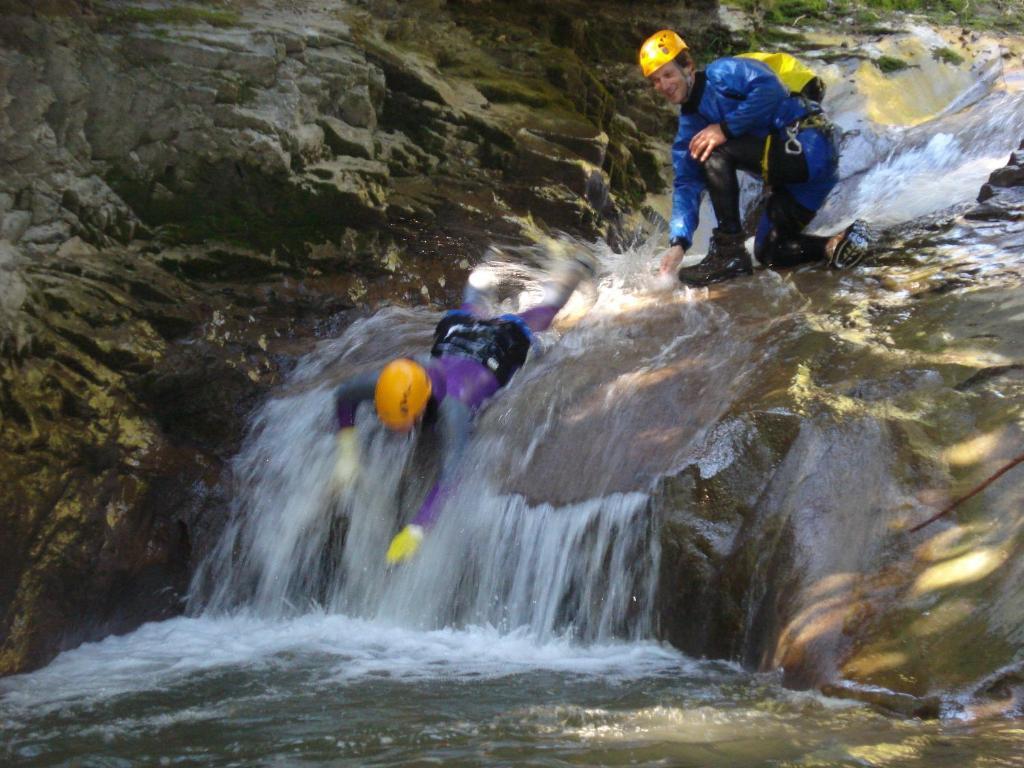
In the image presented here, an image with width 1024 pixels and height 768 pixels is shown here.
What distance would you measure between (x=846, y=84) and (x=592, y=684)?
8104 millimetres

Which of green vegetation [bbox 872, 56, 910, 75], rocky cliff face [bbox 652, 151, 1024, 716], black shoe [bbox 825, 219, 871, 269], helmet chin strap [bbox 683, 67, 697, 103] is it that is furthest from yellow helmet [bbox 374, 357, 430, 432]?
green vegetation [bbox 872, 56, 910, 75]

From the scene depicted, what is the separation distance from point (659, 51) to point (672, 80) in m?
0.18

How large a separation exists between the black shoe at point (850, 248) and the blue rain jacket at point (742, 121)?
29 centimetres

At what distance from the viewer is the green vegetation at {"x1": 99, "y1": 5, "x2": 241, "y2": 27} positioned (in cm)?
663

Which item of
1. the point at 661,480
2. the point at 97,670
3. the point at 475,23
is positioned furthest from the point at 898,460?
the point at 475,23

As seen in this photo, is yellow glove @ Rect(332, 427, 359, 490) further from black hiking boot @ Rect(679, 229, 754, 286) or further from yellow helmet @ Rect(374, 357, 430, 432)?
black hiking boot @ Rect(679, 229, 754, 286)

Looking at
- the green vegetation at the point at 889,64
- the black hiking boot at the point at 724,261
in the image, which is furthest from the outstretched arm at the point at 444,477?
the green vegetation at the point at 889,64

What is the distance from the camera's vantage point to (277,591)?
17.4 ft

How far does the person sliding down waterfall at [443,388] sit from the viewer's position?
5102mm

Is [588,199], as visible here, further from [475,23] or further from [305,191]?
[305,191]

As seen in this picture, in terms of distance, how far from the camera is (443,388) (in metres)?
5.41

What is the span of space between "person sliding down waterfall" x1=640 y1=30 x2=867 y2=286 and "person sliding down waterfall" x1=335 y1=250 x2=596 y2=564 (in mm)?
1223

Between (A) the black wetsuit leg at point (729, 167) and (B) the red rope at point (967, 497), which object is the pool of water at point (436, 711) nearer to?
(B) the red rope at point (967, 497)

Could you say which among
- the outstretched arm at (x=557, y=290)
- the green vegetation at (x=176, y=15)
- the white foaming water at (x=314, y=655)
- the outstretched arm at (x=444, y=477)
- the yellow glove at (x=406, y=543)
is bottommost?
the white foaming water at (x=314, y=655)
